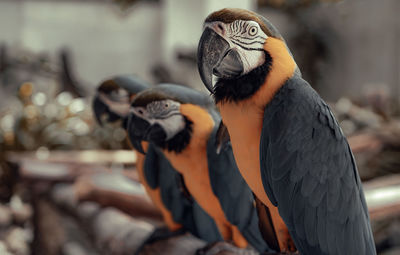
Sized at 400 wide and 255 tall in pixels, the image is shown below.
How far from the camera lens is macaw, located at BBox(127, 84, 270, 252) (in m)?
0.56

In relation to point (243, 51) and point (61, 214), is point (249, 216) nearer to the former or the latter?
point (243, 51)

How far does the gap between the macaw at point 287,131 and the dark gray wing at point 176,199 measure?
0.89ft

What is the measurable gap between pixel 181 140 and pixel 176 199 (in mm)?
151

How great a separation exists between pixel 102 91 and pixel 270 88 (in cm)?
40

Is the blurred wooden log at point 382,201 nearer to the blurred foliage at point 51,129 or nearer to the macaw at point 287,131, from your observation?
the macaw at point 287,131

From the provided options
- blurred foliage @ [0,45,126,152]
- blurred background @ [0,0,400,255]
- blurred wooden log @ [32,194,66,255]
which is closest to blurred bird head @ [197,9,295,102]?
blurred background @ [0,0,400,255]

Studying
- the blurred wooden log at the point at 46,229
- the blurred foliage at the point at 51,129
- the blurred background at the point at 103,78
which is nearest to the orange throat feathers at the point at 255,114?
the blurred background at the point at 103,78

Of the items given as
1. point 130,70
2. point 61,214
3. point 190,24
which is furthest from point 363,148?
point 130,70

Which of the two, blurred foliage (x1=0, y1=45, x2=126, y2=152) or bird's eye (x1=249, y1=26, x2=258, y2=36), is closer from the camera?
bird's eye (x1=249, y1=26, x2=258, y2=36)

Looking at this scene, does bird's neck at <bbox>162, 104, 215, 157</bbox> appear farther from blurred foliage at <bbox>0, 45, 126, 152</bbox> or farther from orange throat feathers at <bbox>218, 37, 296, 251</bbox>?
blurred foliage at <bbox>0, 45, 126, 152</bbox>

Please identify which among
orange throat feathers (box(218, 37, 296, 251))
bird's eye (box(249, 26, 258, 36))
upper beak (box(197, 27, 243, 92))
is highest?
bird's eye (box(249, 26, 258, 36))

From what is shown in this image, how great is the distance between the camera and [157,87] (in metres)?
0.58

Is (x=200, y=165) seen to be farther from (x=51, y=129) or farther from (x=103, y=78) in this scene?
(x=103, y=78)

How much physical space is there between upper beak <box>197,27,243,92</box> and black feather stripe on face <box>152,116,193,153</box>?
6.6 inches
